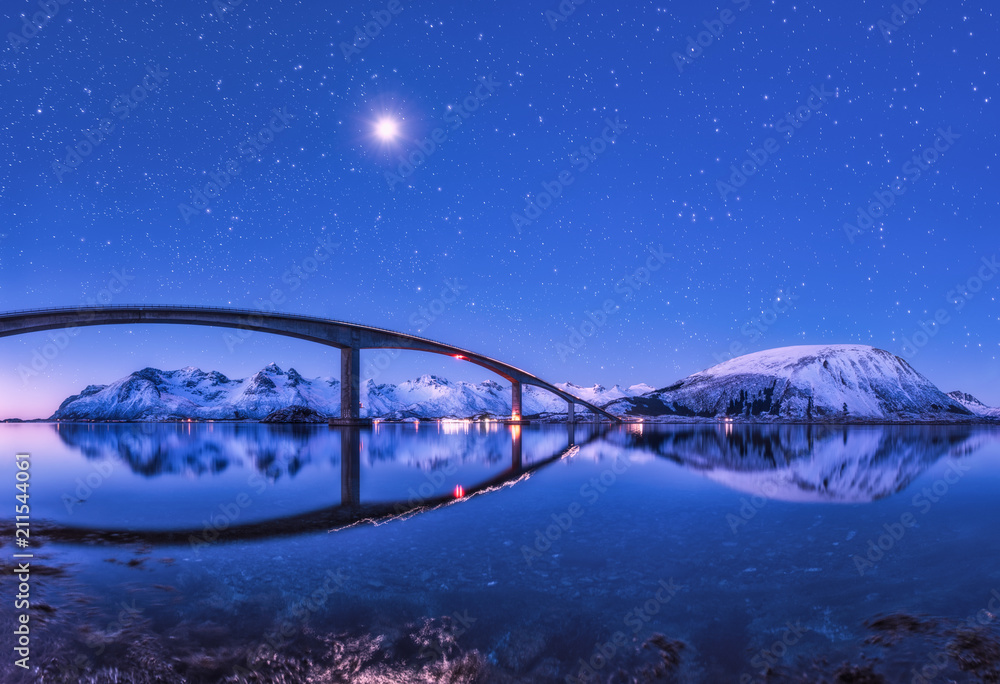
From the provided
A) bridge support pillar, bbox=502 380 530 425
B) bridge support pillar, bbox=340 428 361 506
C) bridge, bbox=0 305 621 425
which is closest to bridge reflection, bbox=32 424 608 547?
bridge support pillar, bbox=340 428 361 506

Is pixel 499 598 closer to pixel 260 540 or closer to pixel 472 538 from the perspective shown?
pixel 472 538

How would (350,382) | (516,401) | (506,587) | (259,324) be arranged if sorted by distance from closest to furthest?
1. (506,587)
2. (259,324)
3. (350,382)
4. (516,401)

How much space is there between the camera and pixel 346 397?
77.5 meters

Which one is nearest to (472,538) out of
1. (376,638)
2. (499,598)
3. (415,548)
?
(415,548)

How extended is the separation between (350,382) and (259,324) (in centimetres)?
1600

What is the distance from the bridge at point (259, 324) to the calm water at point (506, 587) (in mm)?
58520

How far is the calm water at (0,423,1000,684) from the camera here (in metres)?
5.03

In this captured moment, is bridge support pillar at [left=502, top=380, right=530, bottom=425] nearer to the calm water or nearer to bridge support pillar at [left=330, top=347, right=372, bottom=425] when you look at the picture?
bridge support pillar at [left=330, top=347, right=372, bottom=425]

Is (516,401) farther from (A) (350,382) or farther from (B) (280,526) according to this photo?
(B) (280,526)

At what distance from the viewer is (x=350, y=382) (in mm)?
75875

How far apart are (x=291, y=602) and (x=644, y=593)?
16.8 feet

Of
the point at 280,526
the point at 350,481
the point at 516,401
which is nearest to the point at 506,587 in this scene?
the point at 280,526

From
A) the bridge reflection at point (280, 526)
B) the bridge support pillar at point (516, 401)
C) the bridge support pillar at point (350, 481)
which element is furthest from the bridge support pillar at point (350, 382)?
the bridge reflection at point (280, 526)

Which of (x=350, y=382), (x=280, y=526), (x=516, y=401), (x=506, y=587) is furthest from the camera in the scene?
(x=516, y=401)
